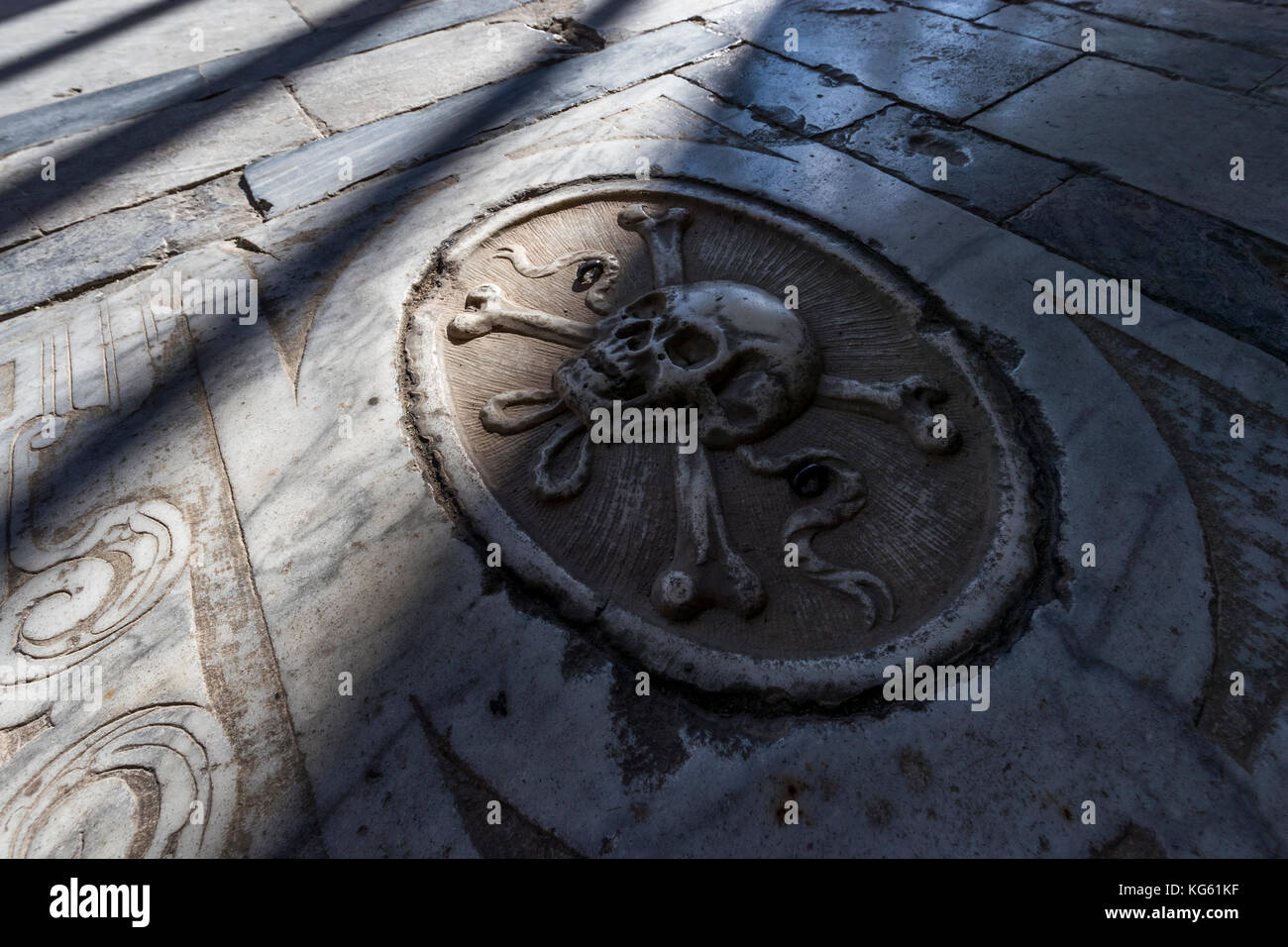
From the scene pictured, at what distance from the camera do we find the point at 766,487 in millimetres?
1884

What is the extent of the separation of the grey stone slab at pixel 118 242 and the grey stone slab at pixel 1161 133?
3132 mm

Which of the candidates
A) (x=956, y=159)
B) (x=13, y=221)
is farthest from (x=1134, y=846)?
(x=13, y=221)

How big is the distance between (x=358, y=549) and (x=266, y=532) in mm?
256

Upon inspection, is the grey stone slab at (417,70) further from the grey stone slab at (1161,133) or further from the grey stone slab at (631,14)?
the grey stone slab at (1161,133)

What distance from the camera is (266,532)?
73.5 inches

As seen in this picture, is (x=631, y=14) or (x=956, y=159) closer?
(x=956, y=159)

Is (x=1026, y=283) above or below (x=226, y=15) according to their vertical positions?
Result: below

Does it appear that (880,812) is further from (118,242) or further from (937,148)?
(118,242)

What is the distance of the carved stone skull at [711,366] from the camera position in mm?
1983

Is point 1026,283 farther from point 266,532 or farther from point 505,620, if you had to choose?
point 266,532

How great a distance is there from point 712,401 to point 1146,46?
324 cm

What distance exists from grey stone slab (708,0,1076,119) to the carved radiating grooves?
3.45 meters

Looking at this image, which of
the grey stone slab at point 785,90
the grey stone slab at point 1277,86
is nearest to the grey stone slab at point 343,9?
the grey stone slab at point 785,90
